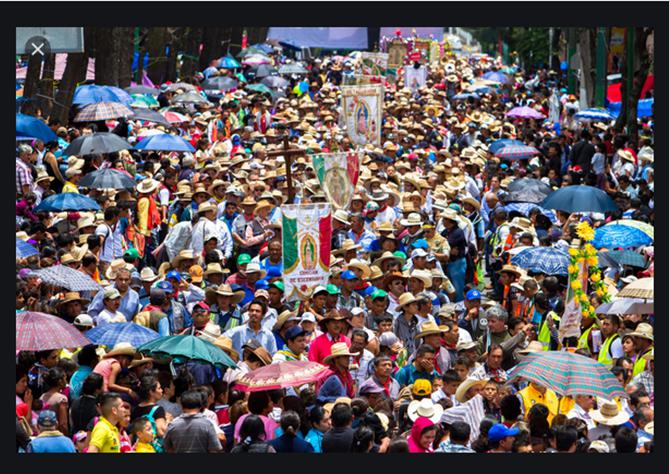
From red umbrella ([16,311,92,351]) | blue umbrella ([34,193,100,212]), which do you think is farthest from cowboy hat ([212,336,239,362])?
blue umbrella ([34,193,100,212])

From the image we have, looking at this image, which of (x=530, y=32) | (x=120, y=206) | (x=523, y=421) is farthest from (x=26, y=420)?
(x=530, y=32)

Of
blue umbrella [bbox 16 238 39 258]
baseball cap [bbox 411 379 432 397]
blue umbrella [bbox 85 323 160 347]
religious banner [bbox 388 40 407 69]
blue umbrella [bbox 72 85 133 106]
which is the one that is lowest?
baseball cap [bbox 411 379 432 397]

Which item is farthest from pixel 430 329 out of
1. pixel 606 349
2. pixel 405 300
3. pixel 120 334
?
pixel 120 334

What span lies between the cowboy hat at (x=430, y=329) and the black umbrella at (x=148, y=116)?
1545 centimetres

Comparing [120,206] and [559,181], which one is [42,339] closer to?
[120,206]

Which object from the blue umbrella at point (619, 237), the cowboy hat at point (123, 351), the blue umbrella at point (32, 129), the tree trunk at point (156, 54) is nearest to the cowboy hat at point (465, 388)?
the cowboy hat at point (123, 351)

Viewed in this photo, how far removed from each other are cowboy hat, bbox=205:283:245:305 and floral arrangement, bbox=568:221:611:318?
306 cm

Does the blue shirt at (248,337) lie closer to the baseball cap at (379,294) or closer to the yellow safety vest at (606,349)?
the baseball cap at (379,294)

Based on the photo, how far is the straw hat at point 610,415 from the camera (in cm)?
1002

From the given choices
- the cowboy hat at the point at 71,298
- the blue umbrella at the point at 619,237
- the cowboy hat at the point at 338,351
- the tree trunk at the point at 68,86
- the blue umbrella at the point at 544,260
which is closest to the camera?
the cowboy hat at the point at 338,351

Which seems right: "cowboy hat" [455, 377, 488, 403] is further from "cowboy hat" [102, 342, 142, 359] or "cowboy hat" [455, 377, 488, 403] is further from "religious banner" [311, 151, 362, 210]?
"religious banner" [311, 151, 362, 210]

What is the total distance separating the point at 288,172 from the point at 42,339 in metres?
7.25

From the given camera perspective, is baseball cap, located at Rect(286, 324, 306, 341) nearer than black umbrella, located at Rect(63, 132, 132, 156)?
Yes

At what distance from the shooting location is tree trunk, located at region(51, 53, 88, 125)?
27.7 m
